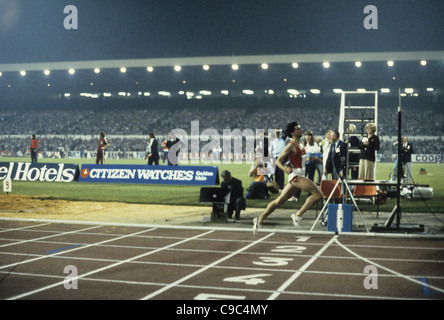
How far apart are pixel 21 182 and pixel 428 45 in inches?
1004

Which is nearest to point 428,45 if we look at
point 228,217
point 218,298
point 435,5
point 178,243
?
point 435,5

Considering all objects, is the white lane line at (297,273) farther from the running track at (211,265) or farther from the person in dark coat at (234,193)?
the person in dark coat at (234,193)

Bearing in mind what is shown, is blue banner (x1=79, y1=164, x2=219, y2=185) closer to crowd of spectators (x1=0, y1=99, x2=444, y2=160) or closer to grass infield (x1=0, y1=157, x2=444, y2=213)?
grass infield (x1=0, y1=157, x2=444, y2=213)

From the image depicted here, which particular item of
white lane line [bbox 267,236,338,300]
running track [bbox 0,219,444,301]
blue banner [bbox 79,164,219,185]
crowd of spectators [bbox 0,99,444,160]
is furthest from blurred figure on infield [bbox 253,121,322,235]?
crowd of spectators [bbox 0,99,444,160]

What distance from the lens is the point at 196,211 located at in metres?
14.0

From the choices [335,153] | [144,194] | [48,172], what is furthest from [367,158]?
[48,172]

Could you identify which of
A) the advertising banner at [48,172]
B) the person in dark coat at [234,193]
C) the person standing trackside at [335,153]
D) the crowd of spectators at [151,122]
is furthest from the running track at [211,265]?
the crowd of spectators at [151,122]

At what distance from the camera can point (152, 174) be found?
824 inches

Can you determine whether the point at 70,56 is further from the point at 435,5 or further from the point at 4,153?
the point at 4,153

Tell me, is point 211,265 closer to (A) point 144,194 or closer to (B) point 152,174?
(A) point 144,194

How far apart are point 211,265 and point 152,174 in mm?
13642

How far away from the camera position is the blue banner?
20281 millimetres

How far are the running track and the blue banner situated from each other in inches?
364

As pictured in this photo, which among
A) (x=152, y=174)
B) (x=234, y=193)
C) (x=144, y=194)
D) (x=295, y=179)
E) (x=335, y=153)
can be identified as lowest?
(x=144, y=194)
